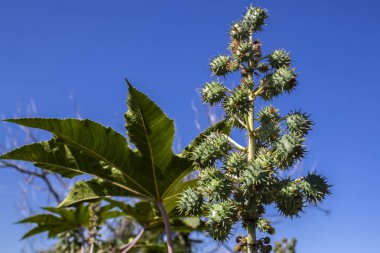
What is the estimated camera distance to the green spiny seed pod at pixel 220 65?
10.3 feet

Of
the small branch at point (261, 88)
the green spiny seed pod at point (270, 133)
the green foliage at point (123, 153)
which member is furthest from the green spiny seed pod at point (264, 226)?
the green foliage at point (123, 153)

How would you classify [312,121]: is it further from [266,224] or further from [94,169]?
[94,169]

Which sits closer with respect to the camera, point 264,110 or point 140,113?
point 264,110

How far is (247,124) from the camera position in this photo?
2.96m

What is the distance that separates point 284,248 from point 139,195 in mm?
2977

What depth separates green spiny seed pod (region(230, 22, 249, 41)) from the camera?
10.5 feet

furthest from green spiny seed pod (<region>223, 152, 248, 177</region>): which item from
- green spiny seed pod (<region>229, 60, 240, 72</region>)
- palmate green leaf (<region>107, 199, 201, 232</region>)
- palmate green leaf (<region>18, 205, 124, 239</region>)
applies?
palmate green leaf (<region>18, 205, 124, 239</region>)

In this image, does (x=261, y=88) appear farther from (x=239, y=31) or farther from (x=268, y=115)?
(x=239, y=31)

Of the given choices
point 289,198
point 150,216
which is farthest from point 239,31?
point 150,216

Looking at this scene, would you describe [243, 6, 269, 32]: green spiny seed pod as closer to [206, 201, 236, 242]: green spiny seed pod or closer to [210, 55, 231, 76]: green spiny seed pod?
[210, 55, 231, 76]: green spiny seed pod

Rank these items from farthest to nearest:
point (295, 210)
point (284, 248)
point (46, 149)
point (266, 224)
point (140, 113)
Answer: point (284, 248) → point (46, 149) → point (140, 113) → point (266, 224) → point (295, 210)

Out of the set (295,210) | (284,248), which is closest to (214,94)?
(295,210)

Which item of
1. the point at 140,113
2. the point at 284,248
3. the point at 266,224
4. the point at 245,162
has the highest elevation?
the point at 284,248

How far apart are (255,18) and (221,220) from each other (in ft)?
4.69
